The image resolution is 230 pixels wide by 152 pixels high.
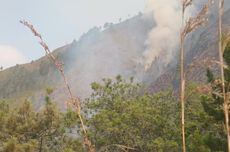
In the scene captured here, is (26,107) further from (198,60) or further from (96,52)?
(96,52)

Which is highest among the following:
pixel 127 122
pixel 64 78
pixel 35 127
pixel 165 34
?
pixel 165 34

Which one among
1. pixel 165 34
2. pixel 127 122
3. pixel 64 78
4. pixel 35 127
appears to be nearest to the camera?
pixel 64 78

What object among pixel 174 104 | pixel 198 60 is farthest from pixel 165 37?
pixel 198 60

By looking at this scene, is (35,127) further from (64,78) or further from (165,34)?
(165,34)

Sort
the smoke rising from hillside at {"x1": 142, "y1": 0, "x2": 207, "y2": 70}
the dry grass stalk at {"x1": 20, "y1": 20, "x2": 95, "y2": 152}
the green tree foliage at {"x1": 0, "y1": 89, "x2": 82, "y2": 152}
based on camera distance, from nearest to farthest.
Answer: the dry grass stalk at {"x1": 20, "y1": 20, "x2": 95, "y2": 152} → the green tree foliage at {"x1": 0, "y1": 89, "x2": 82, "y2": 152} → the smoke rising from hillside at {"x1": 142, "y1": 0, "x2": 207, "y2": 70}

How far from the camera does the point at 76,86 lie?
6821 inches

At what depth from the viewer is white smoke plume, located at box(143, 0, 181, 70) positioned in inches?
6196

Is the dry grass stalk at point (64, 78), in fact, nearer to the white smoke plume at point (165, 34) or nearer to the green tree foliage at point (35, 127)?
the green tree foliage at point (35, 127)

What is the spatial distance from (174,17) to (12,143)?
14078cm

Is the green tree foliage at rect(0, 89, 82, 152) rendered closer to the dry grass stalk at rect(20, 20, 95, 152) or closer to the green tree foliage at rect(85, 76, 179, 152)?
the green tree foliage at rect(85, 76, 179, 152)

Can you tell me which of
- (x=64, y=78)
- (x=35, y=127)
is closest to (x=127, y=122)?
(x=35, y=127)

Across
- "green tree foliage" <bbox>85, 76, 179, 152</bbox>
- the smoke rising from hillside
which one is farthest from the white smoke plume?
"green tree foliage" <bbox>85, 76, 179, 152</bbox>

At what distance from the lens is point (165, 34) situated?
164125 millimetres

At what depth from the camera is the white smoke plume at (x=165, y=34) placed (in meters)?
157
